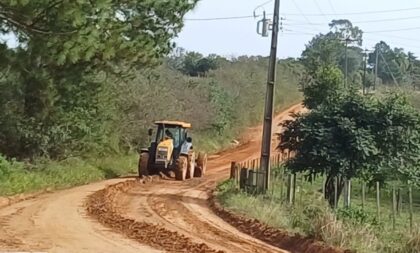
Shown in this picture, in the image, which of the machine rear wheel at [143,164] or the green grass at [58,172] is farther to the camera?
the machine rear wheel at [143,164]

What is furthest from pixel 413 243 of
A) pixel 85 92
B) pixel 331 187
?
pixel 85 92

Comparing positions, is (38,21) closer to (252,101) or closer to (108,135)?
(108,135)

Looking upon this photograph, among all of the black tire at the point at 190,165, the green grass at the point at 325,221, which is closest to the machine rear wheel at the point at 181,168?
the black tire at the point at 190,165

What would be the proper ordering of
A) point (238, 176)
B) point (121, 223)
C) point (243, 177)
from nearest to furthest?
point (121, 223) → point (243, 177) → point (238, 176)

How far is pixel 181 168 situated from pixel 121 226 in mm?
14609

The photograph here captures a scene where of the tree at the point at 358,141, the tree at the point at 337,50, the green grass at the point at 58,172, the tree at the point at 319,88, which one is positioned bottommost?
the green grass at the point at 58,172

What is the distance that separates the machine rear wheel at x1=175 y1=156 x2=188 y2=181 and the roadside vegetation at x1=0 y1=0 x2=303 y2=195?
331 cm

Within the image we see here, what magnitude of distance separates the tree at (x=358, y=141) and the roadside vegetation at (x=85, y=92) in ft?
18.0

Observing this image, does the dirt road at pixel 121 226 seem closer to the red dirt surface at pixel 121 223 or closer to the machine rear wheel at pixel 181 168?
the red dirt surface at pixel 121 223

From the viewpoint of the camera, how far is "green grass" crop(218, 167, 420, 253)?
A: 14859mm

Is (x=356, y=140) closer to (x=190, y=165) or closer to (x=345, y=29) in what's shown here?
(x=190, y=165)

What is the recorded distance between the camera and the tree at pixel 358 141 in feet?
75.3

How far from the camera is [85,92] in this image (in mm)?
29188

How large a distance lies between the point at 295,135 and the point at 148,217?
640 centimetres
